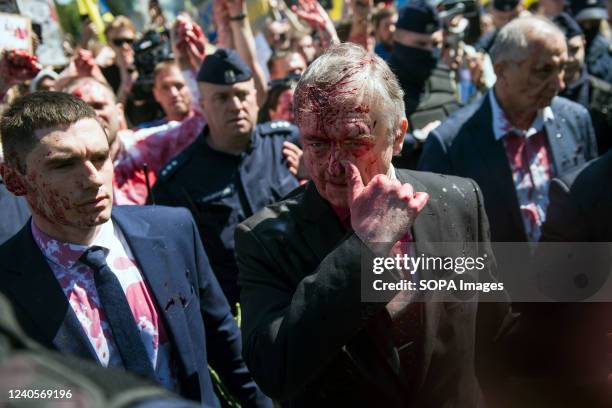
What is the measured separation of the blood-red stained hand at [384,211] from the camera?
1.91m

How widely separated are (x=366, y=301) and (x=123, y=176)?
2.72 metres

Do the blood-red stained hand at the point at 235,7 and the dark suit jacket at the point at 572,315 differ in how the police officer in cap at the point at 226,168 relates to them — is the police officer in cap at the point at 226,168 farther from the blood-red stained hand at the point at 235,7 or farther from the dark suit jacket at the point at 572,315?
the dark suit jacket at the point at 572,315

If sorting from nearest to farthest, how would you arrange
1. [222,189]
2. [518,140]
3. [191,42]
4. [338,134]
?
[338,134] < [518,140] < [222,189] < [191,42]

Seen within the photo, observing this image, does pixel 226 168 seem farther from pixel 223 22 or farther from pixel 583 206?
pixel 583 206

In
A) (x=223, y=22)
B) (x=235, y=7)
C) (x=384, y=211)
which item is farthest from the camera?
(x=223, y=22)

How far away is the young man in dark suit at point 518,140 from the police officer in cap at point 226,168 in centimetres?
94

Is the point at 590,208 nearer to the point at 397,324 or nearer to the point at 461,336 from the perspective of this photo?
the point at 461,336

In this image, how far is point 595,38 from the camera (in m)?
6.92

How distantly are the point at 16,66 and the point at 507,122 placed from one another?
2.72m

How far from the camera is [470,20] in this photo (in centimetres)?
761

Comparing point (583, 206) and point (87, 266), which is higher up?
point (87, 266)

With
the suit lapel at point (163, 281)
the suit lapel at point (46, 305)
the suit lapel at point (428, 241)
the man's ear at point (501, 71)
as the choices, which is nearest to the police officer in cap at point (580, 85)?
the man's ear at point (501, 71)

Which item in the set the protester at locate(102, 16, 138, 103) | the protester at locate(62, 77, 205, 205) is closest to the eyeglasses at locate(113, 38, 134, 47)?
the protester at locate(102, 16, 138, 103)

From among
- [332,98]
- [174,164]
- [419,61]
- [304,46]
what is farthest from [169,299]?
[304,46]
